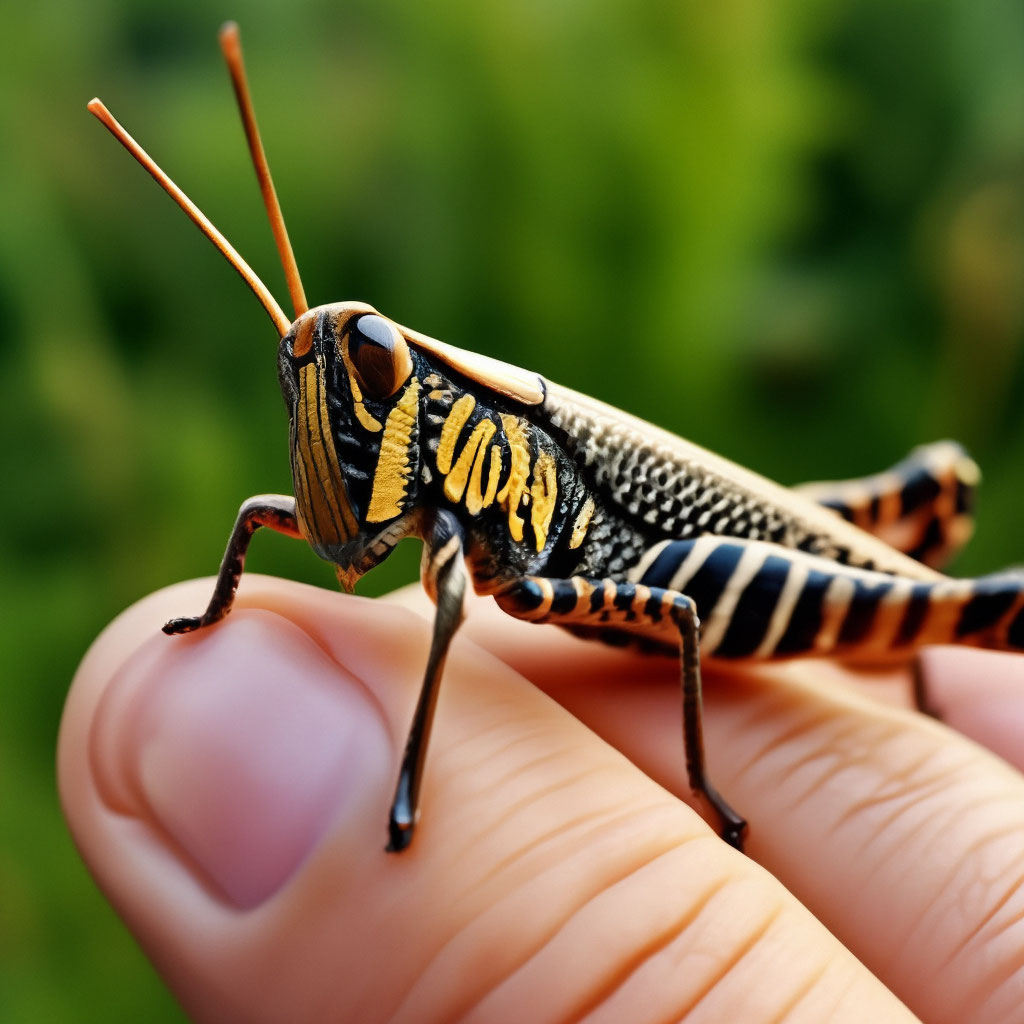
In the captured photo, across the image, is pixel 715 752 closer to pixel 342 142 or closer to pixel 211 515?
pixel 211 515

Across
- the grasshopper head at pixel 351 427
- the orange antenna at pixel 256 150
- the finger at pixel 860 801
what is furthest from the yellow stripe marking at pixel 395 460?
the finger at pixel 860 801

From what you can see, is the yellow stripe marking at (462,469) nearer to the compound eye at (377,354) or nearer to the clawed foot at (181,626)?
the compound eye at (377,354)

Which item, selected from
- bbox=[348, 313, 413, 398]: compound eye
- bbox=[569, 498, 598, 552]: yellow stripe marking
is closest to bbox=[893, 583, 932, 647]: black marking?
bbox=[569, 498, 598, 552]: yellow stripe marking

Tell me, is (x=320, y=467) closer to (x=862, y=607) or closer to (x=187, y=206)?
(x=187, y=206)

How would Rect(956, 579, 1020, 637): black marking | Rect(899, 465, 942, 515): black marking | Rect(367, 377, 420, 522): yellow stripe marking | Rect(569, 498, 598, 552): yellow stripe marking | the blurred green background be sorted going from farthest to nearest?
1. the blurred green background
2. Rect(899, 465, 942, 515): black marking
3. Rect(956, 579, 1020, 637): black marking
4. Rect(569, 498, 598, 552): yellow stripe marking
5. Rect(367, 377, 420, 522): yellow stripe marking

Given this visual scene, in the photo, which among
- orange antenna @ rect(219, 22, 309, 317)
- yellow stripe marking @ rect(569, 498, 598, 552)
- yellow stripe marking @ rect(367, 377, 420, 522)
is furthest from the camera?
yellow stripe marking @ rect(569, 498, 598, 552)

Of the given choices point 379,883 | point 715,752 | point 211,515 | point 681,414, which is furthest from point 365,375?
point 681,414

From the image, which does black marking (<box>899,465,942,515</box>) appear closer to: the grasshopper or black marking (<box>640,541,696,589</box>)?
the grasshopper
